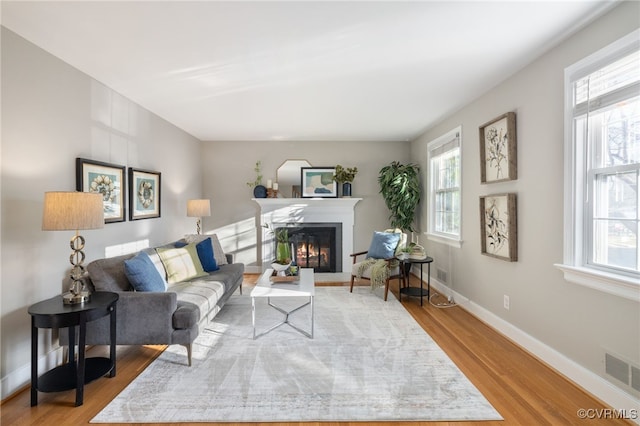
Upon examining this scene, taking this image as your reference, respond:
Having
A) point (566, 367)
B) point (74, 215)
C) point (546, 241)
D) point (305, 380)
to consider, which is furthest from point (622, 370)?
point (74, 215)

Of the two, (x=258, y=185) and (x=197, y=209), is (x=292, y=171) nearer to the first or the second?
(x=258, y=185)

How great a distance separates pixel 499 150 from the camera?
3.30 metres

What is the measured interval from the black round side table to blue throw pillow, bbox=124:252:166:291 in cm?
30

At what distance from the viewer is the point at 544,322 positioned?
2.70 m

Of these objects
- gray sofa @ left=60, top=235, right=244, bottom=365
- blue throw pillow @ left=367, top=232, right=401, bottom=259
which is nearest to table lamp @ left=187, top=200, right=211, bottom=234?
gray sofa @ left=60, top=235, right=244, bottom=365

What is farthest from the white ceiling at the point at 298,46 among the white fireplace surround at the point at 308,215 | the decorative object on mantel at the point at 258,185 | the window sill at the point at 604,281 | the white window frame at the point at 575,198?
the white fireplace surround at the point at 308,215

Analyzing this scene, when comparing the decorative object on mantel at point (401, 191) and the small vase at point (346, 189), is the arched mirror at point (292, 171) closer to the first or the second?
the small vase at point (346, 189)

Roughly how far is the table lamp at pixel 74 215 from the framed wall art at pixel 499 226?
11.5 ft

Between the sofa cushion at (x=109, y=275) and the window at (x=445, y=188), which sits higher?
the window at (x=445, y=188)

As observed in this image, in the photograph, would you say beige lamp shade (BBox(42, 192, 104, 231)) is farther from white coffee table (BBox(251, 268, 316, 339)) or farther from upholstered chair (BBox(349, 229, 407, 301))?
upholstered chair (BBox(349, 229, 407, 301))

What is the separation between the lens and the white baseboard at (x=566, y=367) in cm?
202

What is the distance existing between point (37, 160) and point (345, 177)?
4.30 m

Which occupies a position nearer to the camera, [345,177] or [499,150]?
[499,150]

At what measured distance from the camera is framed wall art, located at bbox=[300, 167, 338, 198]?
19.7 feet
